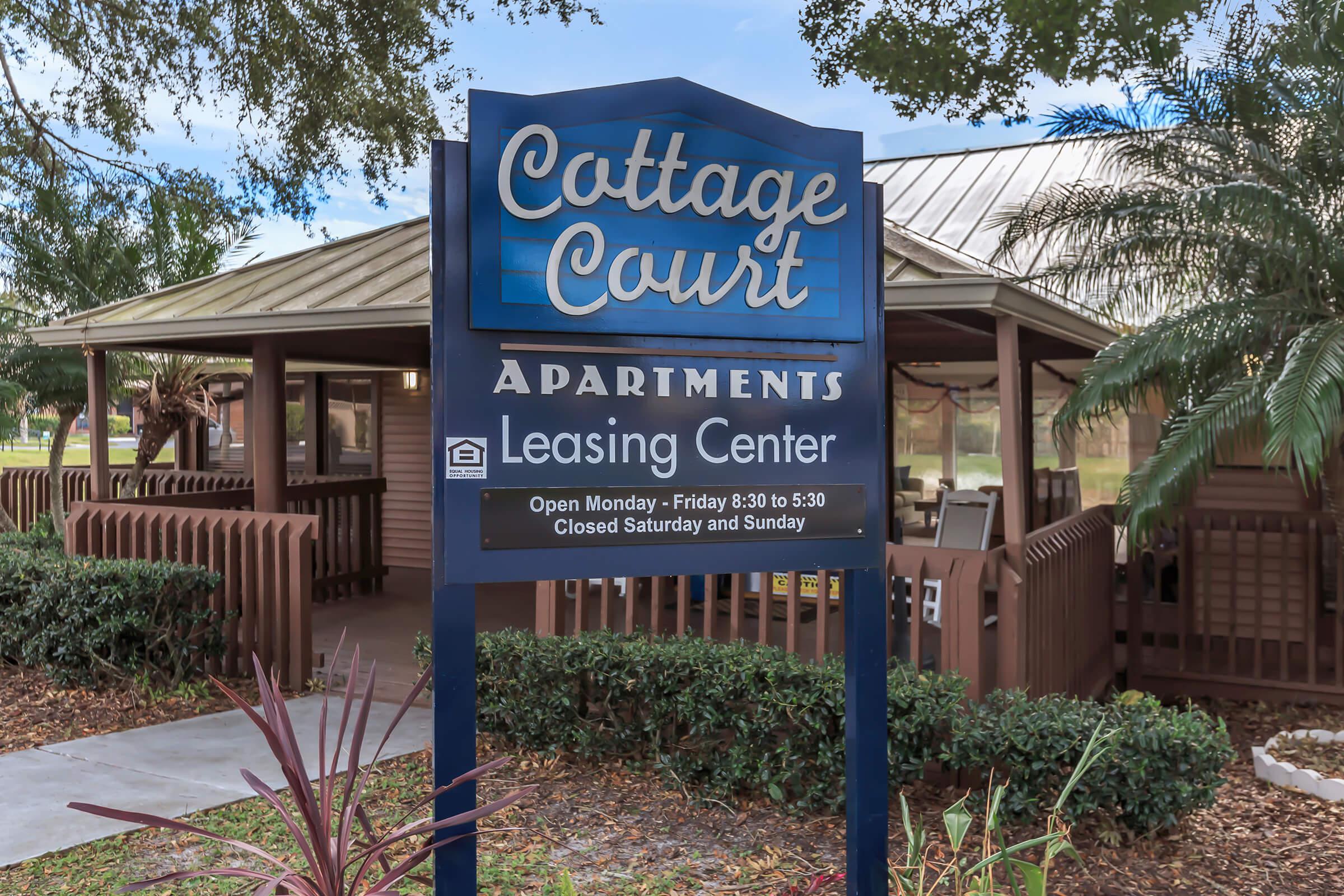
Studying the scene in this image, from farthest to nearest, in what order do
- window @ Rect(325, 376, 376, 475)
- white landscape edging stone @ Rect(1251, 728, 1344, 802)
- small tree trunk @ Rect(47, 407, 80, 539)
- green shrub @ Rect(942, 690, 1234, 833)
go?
window @ Rect(325, 376, 376, 475), small tree trunk @ Rect(47, 407, 80, 539), white landscape edging stone @ Rect(1251, 728, 1344, 802), green shrub @ Rect(942, 690, 1234, 833)

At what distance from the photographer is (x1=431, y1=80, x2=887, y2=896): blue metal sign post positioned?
2.85 m

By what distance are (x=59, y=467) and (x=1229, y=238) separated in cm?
1189

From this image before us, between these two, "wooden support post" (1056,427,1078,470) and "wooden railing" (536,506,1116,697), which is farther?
"wooden support post" (1056,427,1078,470)

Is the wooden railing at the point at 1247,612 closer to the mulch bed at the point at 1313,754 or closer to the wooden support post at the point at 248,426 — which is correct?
the mulch bed at the point at 1313,754

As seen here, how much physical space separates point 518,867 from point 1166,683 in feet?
19.9

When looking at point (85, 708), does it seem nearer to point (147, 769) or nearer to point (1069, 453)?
point (147, 769)

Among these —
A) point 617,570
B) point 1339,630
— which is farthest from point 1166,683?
point 617,570

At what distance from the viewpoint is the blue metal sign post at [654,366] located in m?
2.85

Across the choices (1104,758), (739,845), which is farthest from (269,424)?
(1104,758)

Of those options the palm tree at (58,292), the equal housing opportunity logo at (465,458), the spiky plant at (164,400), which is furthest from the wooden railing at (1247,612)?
the palm tree at (58,292)

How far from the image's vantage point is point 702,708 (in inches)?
194

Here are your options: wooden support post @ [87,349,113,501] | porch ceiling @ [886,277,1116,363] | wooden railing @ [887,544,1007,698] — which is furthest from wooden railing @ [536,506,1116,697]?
wooden support post @ [87,349,113,501]

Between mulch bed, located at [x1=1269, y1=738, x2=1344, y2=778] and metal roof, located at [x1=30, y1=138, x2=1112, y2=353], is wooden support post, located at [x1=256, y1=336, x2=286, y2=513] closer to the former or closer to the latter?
metal roof, located at [x1=30, y1=138, x2=1112, y2=353]

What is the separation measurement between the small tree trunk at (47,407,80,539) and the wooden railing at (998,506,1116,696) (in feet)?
28.9
